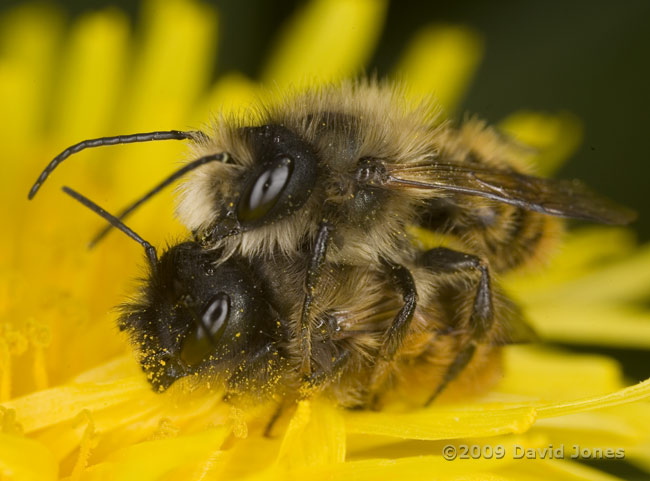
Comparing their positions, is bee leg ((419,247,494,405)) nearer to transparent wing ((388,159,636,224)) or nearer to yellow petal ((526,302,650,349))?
transparent wing ((388,159,636,224))

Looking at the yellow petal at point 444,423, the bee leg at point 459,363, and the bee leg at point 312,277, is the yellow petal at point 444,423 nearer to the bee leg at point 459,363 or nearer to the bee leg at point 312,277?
the bee leg at point 459,363

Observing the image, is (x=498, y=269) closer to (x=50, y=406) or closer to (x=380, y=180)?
(x=380, y=180)

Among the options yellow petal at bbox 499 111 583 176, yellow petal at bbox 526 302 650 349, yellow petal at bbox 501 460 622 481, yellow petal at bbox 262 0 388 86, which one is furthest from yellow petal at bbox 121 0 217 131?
yellow petal at bbox 501 460 622 481

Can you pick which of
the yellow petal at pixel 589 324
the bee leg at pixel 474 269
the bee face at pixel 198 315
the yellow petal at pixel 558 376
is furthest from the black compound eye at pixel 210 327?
the yellow petal at pixel 589 324

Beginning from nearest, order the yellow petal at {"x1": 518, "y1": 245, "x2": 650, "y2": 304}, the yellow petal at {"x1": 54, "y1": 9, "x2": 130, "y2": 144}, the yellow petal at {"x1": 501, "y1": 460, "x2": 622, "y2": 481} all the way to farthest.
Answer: the yellow petal at {"x1": 501, "y1": 460, "x2": 622, "y2": 481} < the yellow petal at {"x1": 518, "y1": 245, "x2": 650, "y2": 304} < the yellow petal at {"x1": 54, "y1": 9, "x2": 130, "y2": 144}

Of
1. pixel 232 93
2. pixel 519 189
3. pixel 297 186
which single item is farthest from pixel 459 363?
pixel 232 93

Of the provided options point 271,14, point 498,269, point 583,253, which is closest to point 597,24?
point 583,253

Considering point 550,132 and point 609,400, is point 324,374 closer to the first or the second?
point 609,400

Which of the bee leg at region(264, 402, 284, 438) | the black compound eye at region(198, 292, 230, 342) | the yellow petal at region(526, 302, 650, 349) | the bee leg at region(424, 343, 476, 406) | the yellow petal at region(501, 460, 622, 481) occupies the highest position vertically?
the black compound eye at region(198, 292, 230, 342)
